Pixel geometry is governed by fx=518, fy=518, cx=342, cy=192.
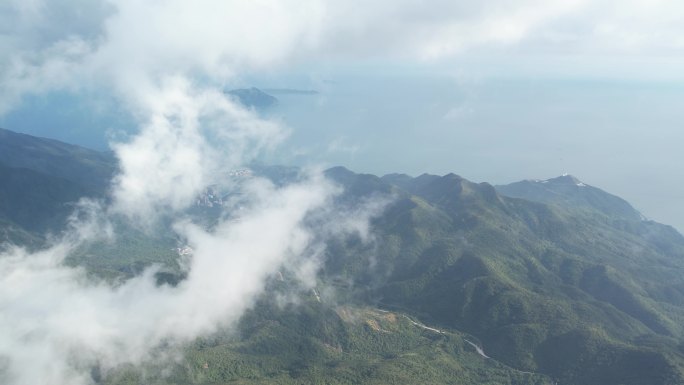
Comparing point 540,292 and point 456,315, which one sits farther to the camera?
point 540,292

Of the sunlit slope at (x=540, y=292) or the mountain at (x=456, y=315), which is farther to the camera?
the sunlit slope at (x=540, y=292)

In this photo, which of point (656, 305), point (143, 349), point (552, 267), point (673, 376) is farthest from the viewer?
point (552, 267)

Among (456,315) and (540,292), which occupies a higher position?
(540,292)

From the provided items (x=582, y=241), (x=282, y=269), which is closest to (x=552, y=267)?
(x=582, y=241)

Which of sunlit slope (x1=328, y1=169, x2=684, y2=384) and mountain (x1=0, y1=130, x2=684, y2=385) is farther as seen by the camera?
sunlit slope (x1=328, y1=169, x2=684, y2=384)

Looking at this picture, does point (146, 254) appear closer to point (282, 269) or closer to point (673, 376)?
point (282, 269)

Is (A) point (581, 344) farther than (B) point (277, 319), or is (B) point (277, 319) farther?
(B) point (277, 319)

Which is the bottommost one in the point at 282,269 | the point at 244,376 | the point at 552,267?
the point at 244,376

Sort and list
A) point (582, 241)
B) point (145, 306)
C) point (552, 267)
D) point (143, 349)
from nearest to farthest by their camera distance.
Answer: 1. point (143, 349)
2. point (145, 306)
3. point (552, 267)
4. point (582, 241)
